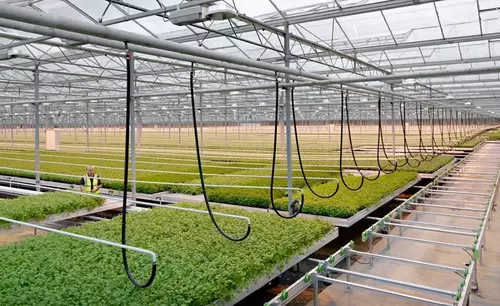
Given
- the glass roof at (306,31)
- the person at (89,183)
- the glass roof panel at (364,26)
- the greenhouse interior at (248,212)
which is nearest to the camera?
the greenhouse interior at (248,212)

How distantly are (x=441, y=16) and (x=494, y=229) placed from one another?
6404 millimetres

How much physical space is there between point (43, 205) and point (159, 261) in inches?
143

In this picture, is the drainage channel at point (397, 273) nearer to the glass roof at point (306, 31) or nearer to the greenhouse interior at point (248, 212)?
the greenhouse interior at point (248, 212)

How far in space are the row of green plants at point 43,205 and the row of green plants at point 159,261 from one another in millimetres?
1337

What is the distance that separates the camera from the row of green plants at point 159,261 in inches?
137

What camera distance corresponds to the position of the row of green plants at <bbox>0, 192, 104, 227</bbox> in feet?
21.3

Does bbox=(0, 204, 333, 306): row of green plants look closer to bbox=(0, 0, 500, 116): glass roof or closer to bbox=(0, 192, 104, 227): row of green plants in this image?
bbox=(0, 192, 104, 227): row of green plants

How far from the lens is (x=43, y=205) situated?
22.5 feet

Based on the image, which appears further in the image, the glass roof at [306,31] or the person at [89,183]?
the glass roof at [306,31]

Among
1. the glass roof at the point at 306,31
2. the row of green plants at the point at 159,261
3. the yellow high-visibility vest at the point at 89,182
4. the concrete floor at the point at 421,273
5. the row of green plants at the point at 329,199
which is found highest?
the glass roof at the point at 306,31

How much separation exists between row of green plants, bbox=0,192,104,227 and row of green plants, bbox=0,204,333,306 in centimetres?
134

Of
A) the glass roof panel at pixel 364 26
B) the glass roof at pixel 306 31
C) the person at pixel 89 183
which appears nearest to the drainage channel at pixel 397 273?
the glass roof at pixel 306 31

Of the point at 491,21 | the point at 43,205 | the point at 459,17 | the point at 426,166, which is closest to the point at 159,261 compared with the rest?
the point at 43,205

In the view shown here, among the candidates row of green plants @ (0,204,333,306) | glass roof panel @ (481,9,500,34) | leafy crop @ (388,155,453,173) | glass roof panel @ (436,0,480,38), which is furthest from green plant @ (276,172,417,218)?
glass roof panel @ (481,9,500,34)
